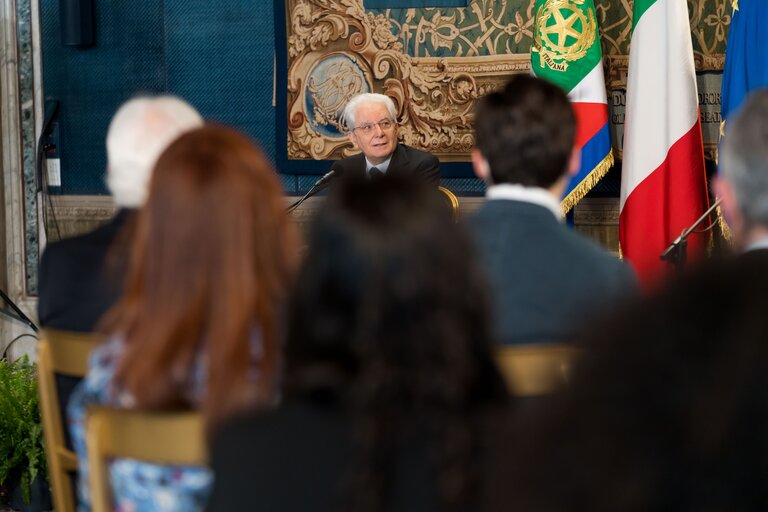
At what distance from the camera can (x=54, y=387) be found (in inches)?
77.9

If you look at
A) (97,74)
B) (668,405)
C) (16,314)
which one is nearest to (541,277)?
(668,405)

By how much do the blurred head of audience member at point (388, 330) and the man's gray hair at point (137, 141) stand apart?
111cm

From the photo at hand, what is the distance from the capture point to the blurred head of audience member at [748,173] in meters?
1.63

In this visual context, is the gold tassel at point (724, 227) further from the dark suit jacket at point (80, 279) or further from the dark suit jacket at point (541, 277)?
the dark suit jacket at point (80, 279)

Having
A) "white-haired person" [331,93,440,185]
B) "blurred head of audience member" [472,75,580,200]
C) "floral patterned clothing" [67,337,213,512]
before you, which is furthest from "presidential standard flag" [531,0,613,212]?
"floral patterned clothing" [67,337,213,512]

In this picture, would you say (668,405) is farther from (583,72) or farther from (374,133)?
(583,72)

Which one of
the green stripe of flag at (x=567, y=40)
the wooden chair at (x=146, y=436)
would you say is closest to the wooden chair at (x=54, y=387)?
the wooden chair at (x=146, y=436)

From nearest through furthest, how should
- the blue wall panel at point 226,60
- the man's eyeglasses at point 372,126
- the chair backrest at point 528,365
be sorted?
the chair backrest at point 528,365, the man's eyeglasses at point 372,126, the blue wall panel at point 226,60

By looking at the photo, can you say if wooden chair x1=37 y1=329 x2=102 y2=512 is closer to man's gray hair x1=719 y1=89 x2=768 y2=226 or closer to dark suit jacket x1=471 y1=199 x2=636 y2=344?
dark suit jacket x1=471 y1=199 x2=636 y2=344

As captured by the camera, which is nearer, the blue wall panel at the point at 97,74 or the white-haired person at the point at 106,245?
the white-haired person at the point at 106,245

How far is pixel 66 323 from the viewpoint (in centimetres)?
198

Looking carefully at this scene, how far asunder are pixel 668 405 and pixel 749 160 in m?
1.22

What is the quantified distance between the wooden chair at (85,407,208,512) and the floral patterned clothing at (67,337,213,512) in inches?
1.2

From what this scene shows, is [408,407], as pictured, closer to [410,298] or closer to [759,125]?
[410,298]
